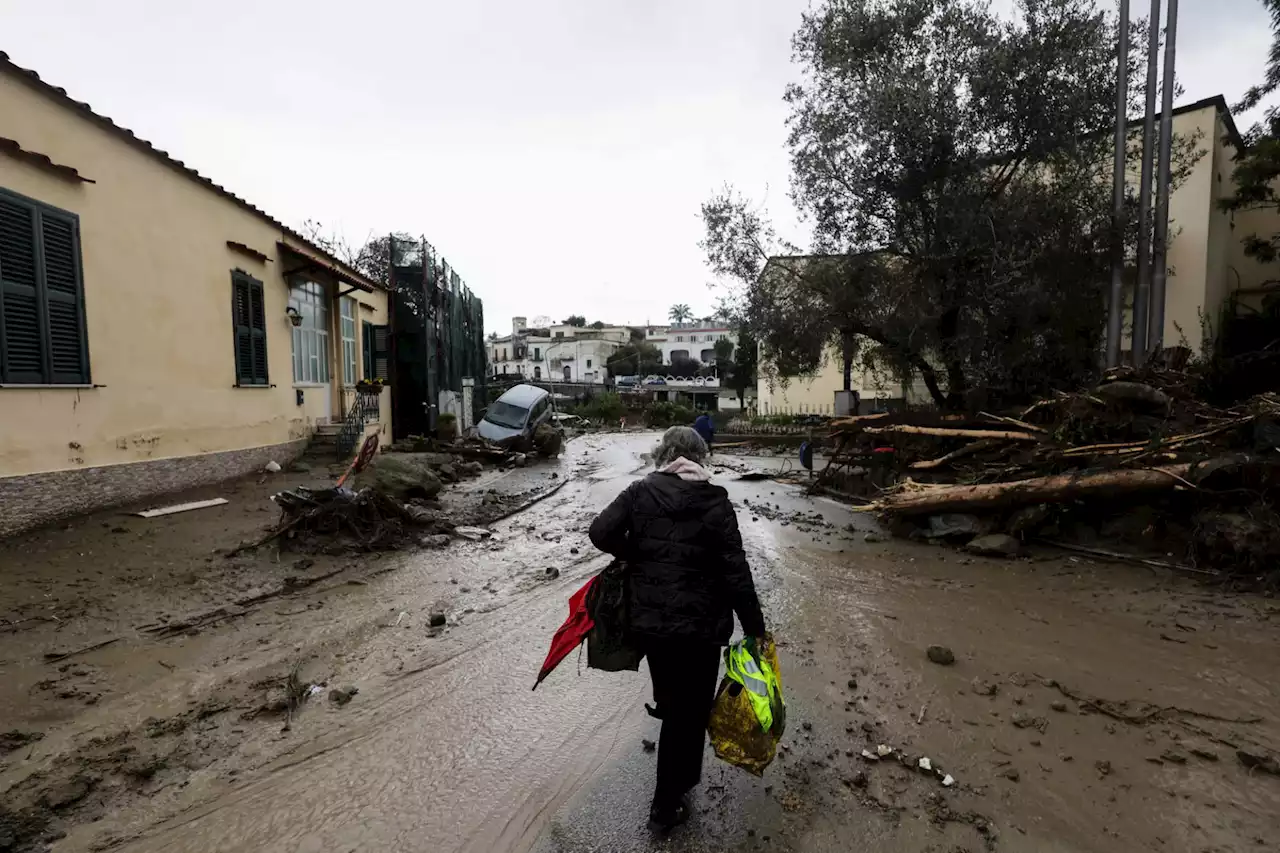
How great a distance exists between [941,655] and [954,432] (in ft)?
20.7

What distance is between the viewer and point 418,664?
184 inches

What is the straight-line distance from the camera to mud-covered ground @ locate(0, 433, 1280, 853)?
295 cm

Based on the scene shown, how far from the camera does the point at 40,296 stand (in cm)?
680

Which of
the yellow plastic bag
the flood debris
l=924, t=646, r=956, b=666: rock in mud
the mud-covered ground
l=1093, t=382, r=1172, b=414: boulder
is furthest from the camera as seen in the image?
l=1093, t=382, r=1172, b=414: boulder

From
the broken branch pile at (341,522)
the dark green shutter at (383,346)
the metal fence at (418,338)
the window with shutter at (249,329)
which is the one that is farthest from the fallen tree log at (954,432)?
the dark green shutter at (383,346)

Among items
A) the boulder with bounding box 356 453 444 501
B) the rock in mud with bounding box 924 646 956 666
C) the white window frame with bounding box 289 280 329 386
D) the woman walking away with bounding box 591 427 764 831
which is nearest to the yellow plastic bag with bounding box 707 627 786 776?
the woman walking away with bounding box 591 427 764 831

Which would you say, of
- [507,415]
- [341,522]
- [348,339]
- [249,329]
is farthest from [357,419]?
[341,522]

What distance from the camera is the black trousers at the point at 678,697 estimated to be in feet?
9.45

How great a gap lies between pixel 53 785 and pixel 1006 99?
15001mm

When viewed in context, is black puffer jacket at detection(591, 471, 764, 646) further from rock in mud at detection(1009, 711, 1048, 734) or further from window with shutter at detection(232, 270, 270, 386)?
window with shutter at detection(232, 270, 270, 386)

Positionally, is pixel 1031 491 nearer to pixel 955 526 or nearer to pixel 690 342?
pixel 955 526

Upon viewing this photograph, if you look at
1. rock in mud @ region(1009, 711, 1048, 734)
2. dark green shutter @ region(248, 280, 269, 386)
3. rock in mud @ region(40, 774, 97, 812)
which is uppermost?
dark green shutter @ region(248, 280, 269, 386)

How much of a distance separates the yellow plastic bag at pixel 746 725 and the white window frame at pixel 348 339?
15381mm

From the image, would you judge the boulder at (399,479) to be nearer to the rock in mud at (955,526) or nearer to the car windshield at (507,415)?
the rock in mud at (955,526)
